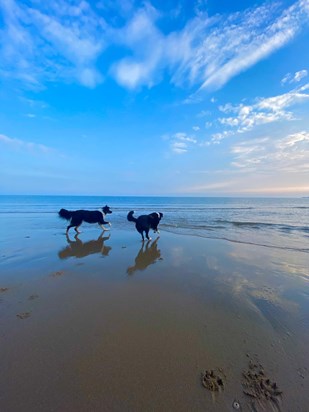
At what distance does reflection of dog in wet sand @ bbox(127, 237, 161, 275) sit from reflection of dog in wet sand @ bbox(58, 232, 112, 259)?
1.31 meters

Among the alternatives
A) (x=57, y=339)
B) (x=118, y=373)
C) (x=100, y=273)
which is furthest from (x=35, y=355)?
(x=100, y=273)

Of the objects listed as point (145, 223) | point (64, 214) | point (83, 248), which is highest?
point (64, 214)

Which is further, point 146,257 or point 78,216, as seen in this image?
point 78,216

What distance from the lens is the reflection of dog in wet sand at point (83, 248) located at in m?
7.35

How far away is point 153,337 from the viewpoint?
2.98 meters

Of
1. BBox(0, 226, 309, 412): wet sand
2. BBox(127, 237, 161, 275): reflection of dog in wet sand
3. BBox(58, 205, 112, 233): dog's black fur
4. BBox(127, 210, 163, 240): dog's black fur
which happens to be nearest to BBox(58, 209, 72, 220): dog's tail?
BBox(58, 205, 112, 233): dog's black fur

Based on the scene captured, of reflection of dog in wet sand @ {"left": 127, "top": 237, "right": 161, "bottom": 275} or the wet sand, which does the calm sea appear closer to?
reflection of dog in wet sand @ {"left": 127, "top": 237, "right": 161, "bottom": 275}

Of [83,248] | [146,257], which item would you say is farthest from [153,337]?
[83,248]

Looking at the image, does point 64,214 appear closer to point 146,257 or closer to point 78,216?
point 78,216

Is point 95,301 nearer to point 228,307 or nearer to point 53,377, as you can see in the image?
point 53,377

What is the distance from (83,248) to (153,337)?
19.7ft

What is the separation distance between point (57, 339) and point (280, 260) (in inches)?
264

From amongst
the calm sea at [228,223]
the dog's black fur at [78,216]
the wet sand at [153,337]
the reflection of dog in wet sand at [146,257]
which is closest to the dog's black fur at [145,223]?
the reflection of dog in wet sand at [146,257]

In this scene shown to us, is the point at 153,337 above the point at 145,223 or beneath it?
beneath
